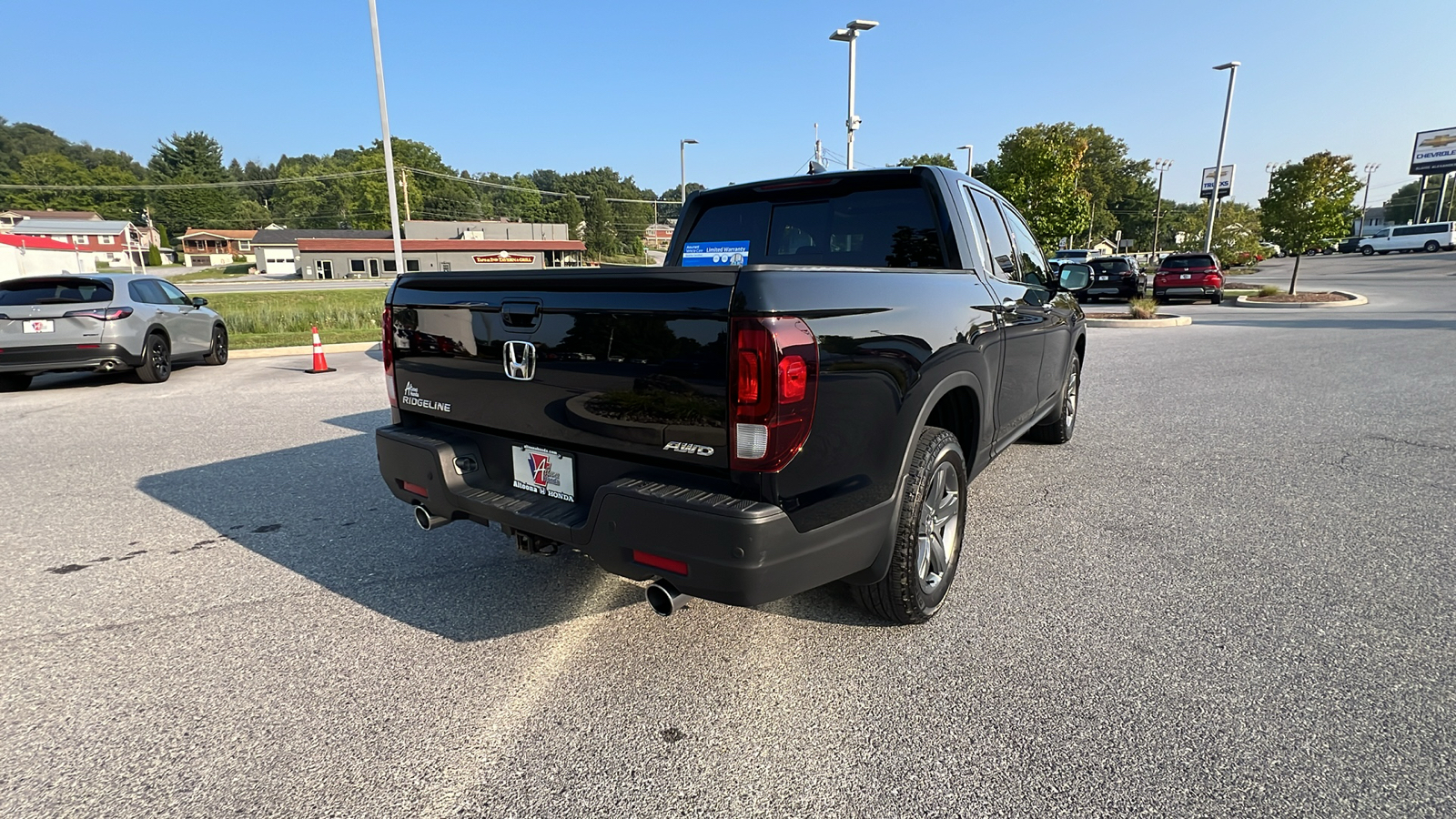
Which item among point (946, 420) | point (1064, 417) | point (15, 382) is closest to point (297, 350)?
point (15, 382)

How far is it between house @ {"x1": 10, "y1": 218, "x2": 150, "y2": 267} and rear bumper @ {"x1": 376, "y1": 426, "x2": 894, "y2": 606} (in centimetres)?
8996

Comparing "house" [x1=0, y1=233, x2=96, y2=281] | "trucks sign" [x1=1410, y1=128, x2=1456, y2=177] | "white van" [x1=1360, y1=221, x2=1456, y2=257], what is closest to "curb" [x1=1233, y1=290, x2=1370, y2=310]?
"house" [x1=0, y1=233, x2=96, y2=281]

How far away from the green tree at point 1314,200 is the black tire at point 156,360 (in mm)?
28342

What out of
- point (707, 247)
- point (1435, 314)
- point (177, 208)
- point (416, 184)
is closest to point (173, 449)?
point (707, 247)

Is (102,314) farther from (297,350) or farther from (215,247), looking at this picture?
(215,247)

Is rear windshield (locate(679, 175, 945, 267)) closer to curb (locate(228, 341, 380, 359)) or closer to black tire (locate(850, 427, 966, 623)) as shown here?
black tire (locate(850, 427, 966, 623))

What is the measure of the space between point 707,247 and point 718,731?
2801 mm

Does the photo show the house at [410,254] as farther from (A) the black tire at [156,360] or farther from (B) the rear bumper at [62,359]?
(B) the rear bumper at [62,359]

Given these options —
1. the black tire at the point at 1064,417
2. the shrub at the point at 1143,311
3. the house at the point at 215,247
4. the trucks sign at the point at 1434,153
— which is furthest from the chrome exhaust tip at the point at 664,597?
the house at the point at 215,247

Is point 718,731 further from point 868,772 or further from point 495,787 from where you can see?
point 495,787

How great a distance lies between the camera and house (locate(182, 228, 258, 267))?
336 feet

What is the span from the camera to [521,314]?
8.71 ft

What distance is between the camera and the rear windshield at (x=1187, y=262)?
22.3 meters

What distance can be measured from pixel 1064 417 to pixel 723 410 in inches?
181
